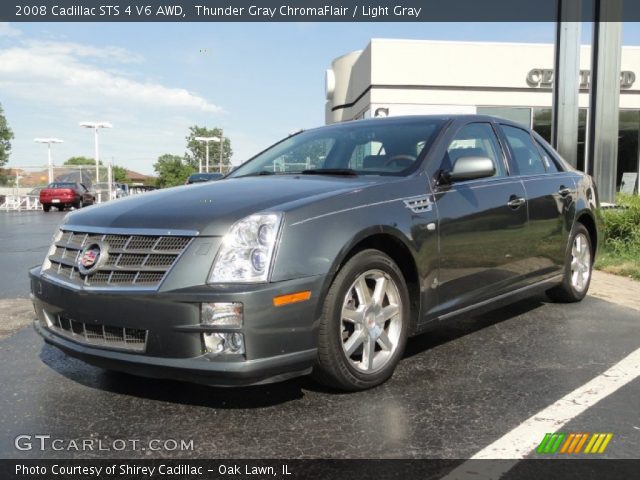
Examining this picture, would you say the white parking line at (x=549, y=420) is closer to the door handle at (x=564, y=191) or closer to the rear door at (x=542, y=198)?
the rear door at (x=542, y=198)

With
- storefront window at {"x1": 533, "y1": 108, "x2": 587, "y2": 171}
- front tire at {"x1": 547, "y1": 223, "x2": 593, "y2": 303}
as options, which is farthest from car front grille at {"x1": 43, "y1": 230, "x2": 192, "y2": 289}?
storefront window at {"x1": 533, "y1": 108, "x2": 587, "y2": 171}

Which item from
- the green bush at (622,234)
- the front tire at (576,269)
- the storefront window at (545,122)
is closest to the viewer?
the front tire at (576,269)

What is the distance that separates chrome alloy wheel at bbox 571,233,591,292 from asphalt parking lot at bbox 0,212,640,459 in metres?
1.11

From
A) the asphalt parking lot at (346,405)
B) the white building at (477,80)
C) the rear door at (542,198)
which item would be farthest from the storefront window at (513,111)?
the asphalt parking lot at (346,405)

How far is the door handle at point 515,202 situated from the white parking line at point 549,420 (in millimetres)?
1261

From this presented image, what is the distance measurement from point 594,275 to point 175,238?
6.03 m

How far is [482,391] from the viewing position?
3.46 metres

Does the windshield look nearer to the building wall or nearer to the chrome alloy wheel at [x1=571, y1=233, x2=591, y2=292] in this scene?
the chrome alloy wheel at [x1=571, y1=233, x2=591, y2=292]

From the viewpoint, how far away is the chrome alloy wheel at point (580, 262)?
5.63m

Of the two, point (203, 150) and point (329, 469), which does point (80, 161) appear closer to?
point (203, 150)

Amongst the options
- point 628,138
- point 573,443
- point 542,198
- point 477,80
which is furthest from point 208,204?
point 628,138

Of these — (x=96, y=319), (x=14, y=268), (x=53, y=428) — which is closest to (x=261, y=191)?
(x=96, y=319)

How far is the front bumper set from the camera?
288 cm

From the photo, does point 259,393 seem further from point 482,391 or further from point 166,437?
point 482,391
